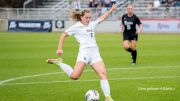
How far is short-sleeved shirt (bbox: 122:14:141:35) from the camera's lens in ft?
66.8

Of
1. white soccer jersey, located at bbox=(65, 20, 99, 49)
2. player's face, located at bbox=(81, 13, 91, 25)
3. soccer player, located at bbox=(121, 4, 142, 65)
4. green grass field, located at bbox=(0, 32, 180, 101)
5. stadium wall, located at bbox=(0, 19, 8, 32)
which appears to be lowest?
stadium wall, located at bbox=(0, 19, 8, 32)

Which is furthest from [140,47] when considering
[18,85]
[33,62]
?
[18,85]

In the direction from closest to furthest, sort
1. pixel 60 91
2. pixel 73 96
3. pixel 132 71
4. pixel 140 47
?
pixel 73 96
pixel 60 91
pixel 132 71
pixel 140 47

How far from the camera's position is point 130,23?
67.0ft

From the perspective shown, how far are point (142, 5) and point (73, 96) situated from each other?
1563 inches

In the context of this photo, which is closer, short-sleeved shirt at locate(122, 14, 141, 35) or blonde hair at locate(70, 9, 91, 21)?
blonde hair at locate(70, 9, 91, 21)

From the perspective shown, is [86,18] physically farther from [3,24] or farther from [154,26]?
[3,24]

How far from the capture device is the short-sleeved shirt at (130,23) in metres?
20.4

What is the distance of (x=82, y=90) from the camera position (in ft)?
42.4

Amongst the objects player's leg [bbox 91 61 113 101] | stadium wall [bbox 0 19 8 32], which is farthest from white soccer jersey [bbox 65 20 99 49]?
stadium wall [bbox 0 19 8 32]

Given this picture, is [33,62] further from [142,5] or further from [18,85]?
[142,5]

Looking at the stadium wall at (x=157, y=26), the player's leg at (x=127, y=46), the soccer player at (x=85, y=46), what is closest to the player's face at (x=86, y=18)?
the soccer player at (x=85, y=46)

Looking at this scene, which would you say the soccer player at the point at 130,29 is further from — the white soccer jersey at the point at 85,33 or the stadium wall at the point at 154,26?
the stadium wall at the point at 154,26

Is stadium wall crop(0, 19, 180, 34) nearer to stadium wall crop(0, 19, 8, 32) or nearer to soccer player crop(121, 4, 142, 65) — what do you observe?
stadium wall crop(0, 19, 8, 32)
